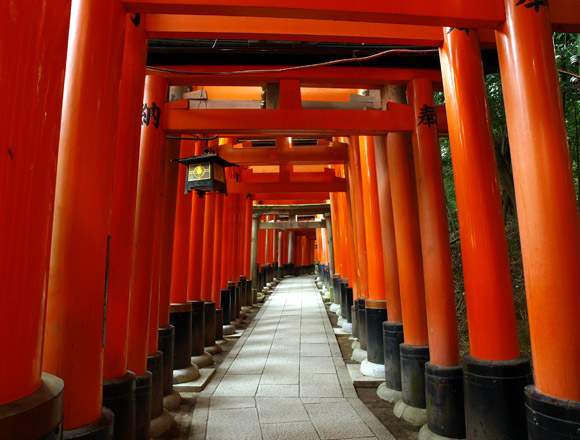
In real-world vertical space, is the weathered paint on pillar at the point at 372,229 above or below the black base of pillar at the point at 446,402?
above

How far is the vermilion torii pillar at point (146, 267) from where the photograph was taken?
345 centimetres

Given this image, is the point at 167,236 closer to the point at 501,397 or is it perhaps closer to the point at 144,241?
the point at 144,241

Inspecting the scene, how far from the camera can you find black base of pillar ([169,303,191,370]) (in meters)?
5.40

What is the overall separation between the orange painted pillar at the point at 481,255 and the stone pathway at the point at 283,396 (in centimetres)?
120

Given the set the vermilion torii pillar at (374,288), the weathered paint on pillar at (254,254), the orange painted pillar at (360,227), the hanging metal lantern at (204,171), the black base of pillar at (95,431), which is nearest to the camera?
the black base of pillar at (95,431)

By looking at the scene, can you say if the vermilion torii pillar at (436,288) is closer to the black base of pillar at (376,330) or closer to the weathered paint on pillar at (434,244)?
the weathered paint on pillar at (434,244)

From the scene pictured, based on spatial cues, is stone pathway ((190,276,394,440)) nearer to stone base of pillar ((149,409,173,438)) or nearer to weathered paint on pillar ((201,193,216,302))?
stone base of pillar ((149,409,173,438))

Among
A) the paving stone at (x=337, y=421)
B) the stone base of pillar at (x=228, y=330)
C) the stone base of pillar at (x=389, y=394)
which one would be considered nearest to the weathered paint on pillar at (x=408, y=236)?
the stone base of pillar at (x=389, y=394)

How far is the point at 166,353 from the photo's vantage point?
4527 mm

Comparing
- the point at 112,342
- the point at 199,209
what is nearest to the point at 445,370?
the point at 112,342

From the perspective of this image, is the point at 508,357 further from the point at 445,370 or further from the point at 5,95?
the point at 5,95

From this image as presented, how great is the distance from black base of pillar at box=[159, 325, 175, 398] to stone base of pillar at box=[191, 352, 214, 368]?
5.28ft

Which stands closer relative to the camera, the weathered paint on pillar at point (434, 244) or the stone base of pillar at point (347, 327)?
the weathered paint on pillar at point (434, 244)

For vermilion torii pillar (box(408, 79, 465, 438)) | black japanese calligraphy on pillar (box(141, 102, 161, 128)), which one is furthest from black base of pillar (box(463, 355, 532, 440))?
black japanese calligraphy on pillar (box(141, 102, 161, 128))
